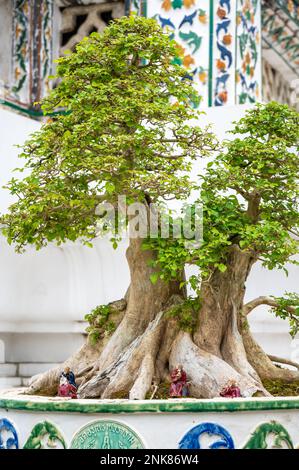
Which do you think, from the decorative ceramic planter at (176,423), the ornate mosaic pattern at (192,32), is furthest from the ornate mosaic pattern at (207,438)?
the ornate mosaic pattern at (192,32)

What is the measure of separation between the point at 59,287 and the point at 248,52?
217 cm

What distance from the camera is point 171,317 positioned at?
417 cm

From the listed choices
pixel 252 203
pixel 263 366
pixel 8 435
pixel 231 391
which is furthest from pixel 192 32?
pixel 8 435

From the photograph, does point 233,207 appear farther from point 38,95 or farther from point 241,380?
point 38,95

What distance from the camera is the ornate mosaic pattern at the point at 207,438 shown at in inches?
135

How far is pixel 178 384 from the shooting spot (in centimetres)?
380

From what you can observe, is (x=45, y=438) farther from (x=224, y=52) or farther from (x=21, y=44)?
(x=21, y=44)

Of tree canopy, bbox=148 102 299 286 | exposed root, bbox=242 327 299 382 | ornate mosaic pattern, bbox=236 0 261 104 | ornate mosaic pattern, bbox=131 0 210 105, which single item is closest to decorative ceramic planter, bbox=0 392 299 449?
tree canopy, bbox=148 102 299 286

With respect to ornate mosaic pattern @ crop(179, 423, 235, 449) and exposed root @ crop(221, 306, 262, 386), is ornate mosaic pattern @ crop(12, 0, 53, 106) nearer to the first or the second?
exposed root @ crop(221, 306, 262, 386)

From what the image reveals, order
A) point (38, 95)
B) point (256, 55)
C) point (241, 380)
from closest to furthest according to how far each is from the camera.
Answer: point (241, 380) → point (256, 55) → point (38, 95)

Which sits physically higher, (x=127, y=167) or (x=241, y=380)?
(x=127, y=167)

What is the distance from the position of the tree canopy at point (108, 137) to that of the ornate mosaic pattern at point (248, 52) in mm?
2282

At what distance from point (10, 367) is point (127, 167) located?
2770 mm
